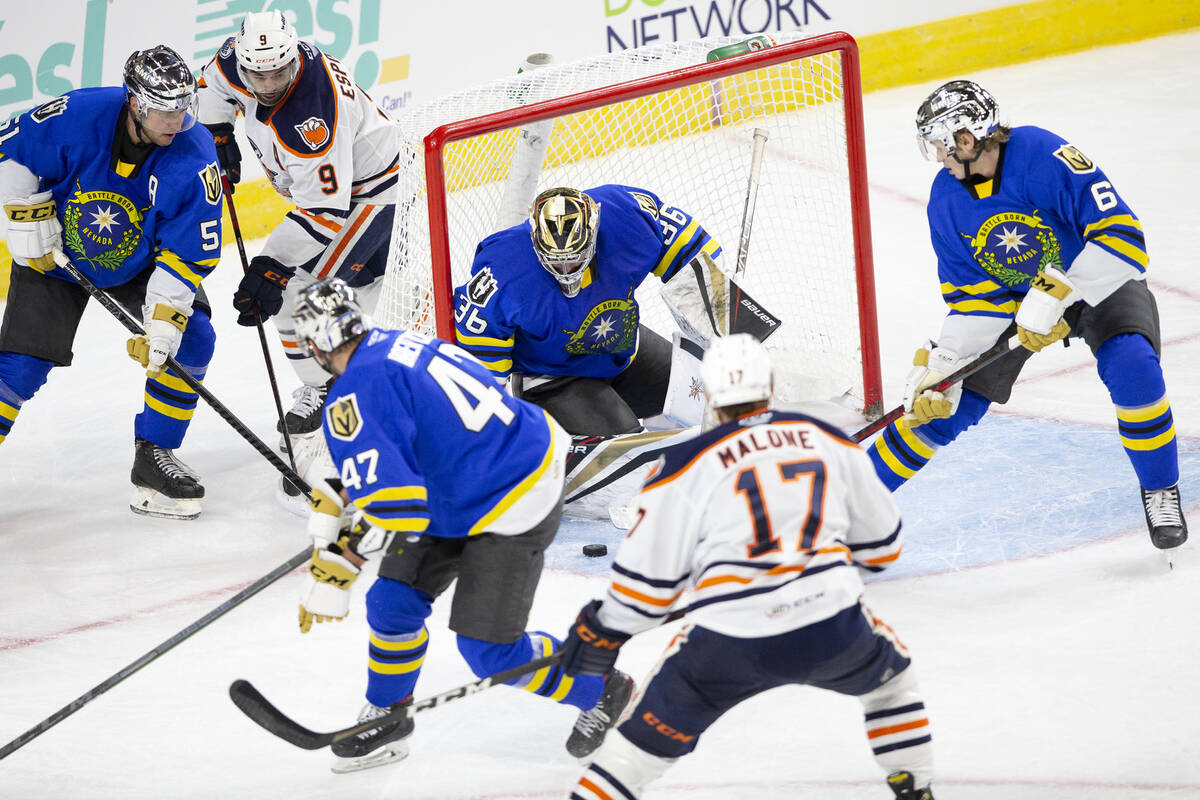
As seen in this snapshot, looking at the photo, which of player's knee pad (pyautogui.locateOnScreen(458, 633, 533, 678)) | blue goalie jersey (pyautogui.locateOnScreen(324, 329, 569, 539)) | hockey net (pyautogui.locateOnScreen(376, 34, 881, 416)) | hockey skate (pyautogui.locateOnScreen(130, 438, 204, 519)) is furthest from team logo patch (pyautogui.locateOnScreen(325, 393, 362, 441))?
hockey skate (pyautogui.locateOnScreen(130, 438, 204, 519))

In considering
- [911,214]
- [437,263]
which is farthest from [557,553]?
[911,214]

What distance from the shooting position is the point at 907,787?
92.0 inches

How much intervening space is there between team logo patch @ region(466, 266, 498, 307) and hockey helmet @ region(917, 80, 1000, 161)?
112 centimetres

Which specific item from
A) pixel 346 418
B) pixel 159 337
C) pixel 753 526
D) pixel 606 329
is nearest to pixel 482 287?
pixel 606 329

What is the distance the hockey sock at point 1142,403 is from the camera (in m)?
3.22

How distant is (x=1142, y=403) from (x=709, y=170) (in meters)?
1.92

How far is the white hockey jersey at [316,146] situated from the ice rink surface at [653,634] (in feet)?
2.75

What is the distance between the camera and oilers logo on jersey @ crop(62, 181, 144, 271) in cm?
386

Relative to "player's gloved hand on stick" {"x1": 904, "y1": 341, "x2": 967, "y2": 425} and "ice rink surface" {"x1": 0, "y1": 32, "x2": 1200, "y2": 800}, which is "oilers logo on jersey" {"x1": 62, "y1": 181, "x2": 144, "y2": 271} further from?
"player's gloved hand on stick" {"x1": 904, "y1": 341, "x2": 967, "y2": 425}

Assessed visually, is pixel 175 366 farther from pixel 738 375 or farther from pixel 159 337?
pixel 738 375

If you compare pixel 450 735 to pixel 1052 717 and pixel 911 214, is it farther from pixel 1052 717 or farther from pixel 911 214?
pixel 911 214

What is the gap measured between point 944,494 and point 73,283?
253 centimetres

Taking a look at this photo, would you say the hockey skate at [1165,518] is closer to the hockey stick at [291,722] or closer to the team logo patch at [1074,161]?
the team logo patch at [1074,161]

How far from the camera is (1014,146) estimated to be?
10.8ft
